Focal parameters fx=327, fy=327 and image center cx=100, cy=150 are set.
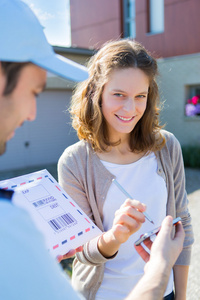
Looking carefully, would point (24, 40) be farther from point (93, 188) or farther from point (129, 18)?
point (129, 18)

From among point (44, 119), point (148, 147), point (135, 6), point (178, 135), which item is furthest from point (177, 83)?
point (148, 147)

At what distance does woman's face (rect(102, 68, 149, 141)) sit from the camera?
168cm

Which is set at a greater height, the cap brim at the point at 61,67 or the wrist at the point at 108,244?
the cap brim at the point at 61,67

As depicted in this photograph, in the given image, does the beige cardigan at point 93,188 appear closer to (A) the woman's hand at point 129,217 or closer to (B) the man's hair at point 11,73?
(A) the woman's hand at point 129,217

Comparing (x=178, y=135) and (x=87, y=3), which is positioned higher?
(x=87, y=3)

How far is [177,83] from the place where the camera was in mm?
10594

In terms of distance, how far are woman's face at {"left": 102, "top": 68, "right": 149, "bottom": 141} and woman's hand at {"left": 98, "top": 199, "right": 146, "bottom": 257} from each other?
1.83 feet

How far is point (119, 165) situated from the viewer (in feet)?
5.80

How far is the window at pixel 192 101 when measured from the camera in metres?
9.99

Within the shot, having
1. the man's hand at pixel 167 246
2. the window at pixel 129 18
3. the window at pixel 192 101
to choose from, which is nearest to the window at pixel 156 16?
the window at pixel 129 18

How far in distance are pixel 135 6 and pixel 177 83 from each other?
329 centimetres

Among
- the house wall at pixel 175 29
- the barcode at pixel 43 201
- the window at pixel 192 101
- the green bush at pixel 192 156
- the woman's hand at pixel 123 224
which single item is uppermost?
the house wall at pixel 175 29

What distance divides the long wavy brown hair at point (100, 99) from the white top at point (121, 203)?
0.11 meters

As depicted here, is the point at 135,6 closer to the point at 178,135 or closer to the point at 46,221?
the point at 178,135
